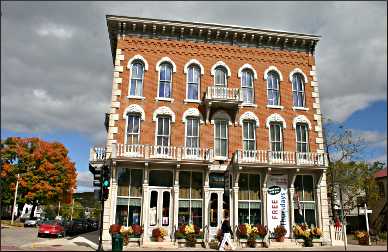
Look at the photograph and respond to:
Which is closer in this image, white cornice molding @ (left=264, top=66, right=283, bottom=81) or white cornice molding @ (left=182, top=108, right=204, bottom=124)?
white cornice molding @ (left=182, top=108, right=204, bottom=124)

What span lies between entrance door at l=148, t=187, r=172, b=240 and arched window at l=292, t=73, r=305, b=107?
10.2m

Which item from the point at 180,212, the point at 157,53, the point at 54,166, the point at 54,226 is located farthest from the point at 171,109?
the point at 54,166

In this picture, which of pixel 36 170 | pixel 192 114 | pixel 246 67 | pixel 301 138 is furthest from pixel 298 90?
pixel 36 170

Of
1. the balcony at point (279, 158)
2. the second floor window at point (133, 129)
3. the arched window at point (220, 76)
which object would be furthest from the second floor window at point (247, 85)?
the second floor window at point (133, 129)

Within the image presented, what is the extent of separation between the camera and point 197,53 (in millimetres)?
22672

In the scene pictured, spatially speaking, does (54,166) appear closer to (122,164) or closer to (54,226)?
(54,226)

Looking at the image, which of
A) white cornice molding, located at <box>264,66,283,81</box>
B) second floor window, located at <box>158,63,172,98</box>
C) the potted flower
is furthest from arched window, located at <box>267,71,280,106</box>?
the potted flower

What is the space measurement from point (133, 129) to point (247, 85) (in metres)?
7.75

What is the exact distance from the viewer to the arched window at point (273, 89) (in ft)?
76.0

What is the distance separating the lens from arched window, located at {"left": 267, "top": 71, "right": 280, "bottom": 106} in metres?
23.2

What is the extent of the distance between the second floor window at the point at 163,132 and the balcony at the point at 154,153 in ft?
2.00

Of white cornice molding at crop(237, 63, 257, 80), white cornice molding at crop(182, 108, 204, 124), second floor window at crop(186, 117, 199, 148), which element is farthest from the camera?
white cornice molding at crop(237, 63, 257, 80)

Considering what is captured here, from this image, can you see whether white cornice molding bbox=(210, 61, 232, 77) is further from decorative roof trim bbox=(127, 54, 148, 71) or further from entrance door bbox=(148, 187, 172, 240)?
entrance door bbox=(148, 187, 172, 240)

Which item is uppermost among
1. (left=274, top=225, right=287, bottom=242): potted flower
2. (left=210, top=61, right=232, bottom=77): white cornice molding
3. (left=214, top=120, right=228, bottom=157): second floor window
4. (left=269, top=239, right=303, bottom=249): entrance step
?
(left=210, top=61, right=232, bottom=77): white cornice molding
